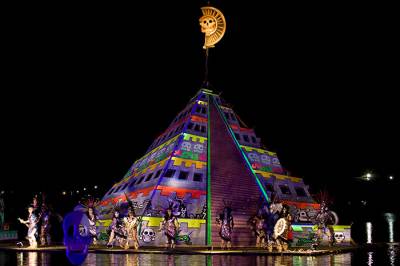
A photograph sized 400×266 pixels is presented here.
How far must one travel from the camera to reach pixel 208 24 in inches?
1500

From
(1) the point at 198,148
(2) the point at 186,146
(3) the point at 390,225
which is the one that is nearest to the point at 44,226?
(2) the point at 186,146

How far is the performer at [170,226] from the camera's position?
22.7m

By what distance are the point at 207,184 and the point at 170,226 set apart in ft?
18.3

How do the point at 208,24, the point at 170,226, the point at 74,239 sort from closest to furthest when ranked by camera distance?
1. the point at 74,239
2. the point at 170,226
3. the point at 208,24

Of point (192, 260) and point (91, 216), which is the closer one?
point (192, 260)

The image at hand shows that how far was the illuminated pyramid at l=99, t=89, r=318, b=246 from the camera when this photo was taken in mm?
25266

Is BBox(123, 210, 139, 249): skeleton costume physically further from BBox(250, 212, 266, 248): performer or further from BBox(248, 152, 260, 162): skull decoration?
BBox(248, 152, 260, 162): skull decoration

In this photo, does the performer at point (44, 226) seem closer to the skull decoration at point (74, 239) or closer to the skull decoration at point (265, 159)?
the skull decoration at point (74, 239)

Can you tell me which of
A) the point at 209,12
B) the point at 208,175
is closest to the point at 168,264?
the point at 208,175

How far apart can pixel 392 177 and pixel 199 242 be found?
62464 millimetres

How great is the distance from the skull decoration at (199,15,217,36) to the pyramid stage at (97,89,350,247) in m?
6.71

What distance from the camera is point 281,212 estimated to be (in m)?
22.3

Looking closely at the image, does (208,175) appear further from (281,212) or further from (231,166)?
(281,212)

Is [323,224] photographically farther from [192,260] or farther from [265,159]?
[192,260]
